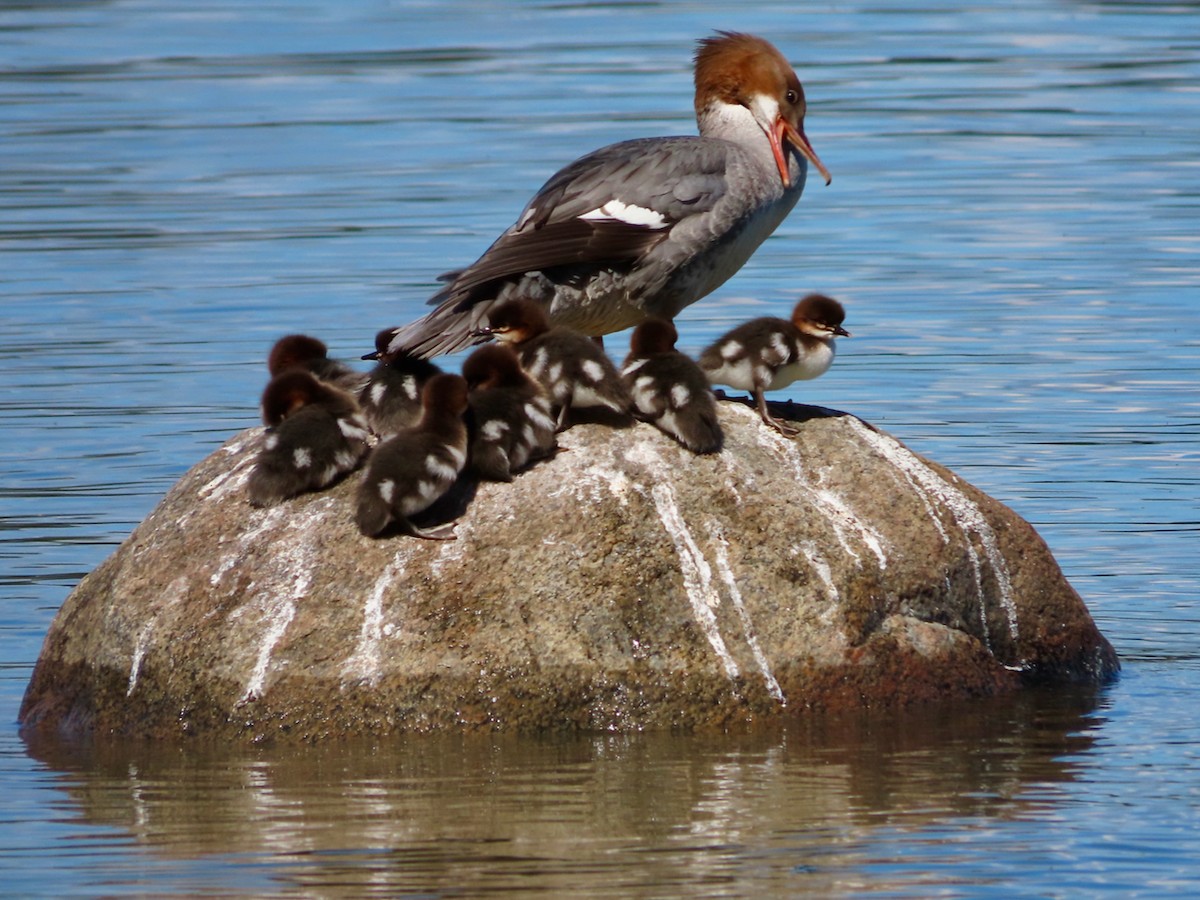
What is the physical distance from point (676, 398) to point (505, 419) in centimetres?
60

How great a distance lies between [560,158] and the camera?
833 inches

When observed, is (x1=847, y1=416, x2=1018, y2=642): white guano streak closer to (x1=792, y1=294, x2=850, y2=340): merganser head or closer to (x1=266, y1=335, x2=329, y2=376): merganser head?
(x1=792, y1=294, x2=850, y2=340): merganser head

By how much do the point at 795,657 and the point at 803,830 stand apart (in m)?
1.17

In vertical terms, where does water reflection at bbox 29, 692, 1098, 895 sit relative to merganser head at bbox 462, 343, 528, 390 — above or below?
below

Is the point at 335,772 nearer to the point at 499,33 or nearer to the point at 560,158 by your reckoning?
the point at 560,158

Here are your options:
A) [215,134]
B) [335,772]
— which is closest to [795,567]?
[335,772]

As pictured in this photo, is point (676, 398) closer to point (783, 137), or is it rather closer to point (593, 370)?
point (593, 370)

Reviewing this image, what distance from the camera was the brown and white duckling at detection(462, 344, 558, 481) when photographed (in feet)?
25.7

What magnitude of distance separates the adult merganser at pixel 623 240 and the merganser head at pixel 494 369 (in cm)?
56

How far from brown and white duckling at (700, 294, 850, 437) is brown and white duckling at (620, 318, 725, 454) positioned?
31 centimetres

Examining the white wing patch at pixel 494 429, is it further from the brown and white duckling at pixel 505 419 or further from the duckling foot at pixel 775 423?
the duckling foot at pixel 775 423

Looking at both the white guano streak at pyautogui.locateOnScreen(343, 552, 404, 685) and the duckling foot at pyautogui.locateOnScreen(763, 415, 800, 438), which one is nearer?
the white guano streak at pyautogui.locateOnScreen(343, 552, 404, 685)

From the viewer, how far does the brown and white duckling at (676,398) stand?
26.2 feet

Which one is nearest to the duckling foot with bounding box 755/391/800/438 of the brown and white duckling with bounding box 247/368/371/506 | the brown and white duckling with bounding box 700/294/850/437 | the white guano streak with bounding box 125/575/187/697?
the brown and white duckling with bounding box 700/294/850/437
